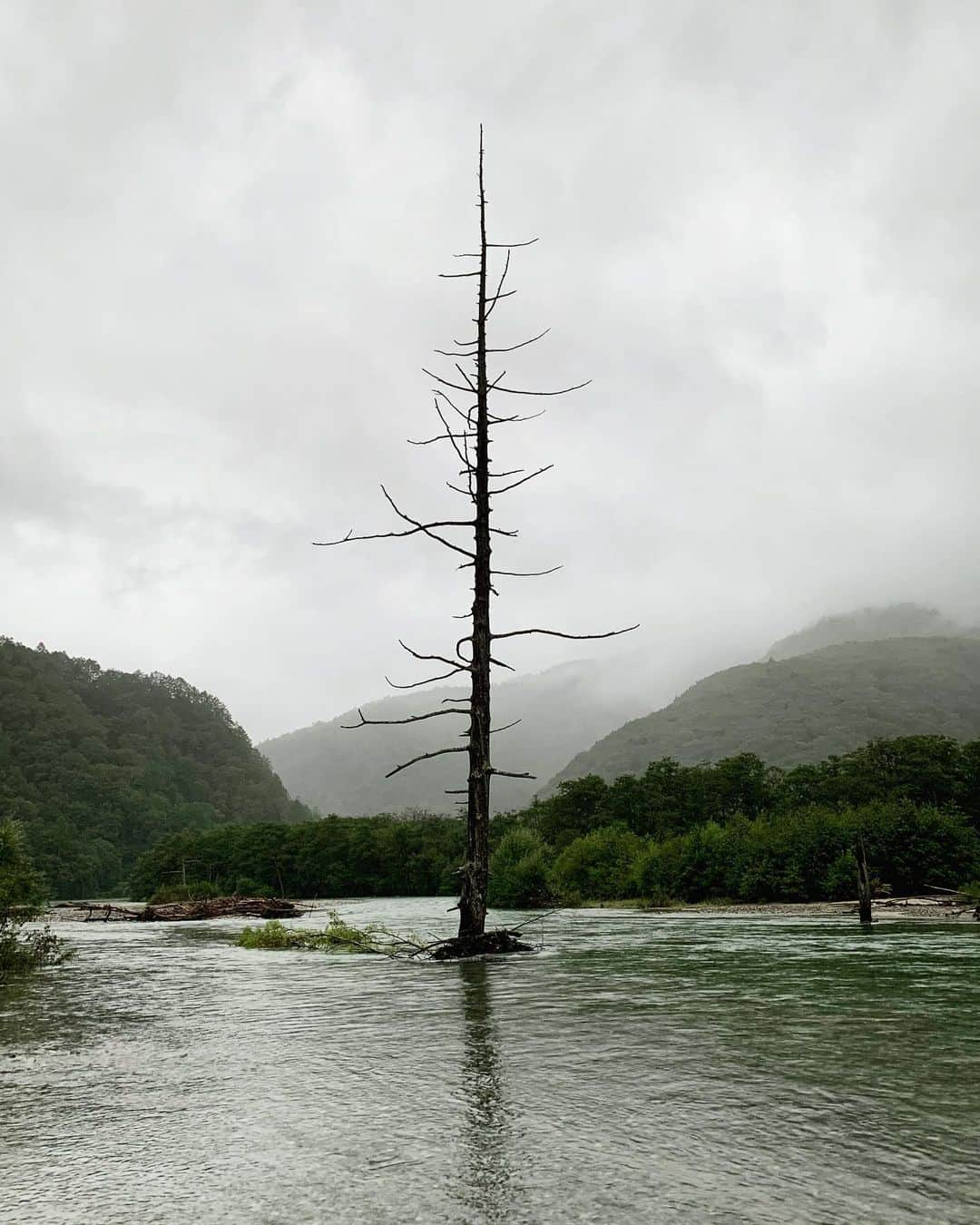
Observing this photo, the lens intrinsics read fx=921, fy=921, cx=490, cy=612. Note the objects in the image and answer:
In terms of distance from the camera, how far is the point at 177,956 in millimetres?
20172

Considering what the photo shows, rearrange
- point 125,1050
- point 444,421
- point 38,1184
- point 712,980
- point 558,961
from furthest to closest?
point 444,421, point 558,961, point 712,980, point 125,1050, point 38,1184

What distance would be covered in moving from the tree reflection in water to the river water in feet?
0.07

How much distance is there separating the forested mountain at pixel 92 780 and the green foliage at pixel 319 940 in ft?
351

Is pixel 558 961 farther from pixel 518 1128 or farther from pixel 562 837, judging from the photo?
pixel 562 837

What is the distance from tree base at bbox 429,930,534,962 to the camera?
16766mm

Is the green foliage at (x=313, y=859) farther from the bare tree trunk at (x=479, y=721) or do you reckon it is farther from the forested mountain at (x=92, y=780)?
the bare tree trunk at (x=479, y=721)

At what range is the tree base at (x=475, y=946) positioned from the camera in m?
16.8

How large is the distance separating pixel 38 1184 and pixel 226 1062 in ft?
10.2

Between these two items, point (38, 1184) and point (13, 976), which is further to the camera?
point (13, 976)

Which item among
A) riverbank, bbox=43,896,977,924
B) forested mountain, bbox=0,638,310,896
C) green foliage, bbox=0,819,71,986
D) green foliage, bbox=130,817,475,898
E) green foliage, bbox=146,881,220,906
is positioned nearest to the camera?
green foliage, bbox=0,819,71,986

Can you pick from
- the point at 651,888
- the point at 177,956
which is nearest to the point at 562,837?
the point at 651,888

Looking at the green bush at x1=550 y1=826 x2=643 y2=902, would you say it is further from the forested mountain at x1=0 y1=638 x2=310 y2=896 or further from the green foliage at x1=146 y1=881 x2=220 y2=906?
the forested mountain at x1=0 y1=638 x2=310 y2=896

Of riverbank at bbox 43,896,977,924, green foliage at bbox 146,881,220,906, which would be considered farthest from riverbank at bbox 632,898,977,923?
green foliage at bbox 146,881,220,906

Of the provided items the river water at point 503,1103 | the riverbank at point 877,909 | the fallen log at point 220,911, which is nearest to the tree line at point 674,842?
the riverbank at point 877,909
